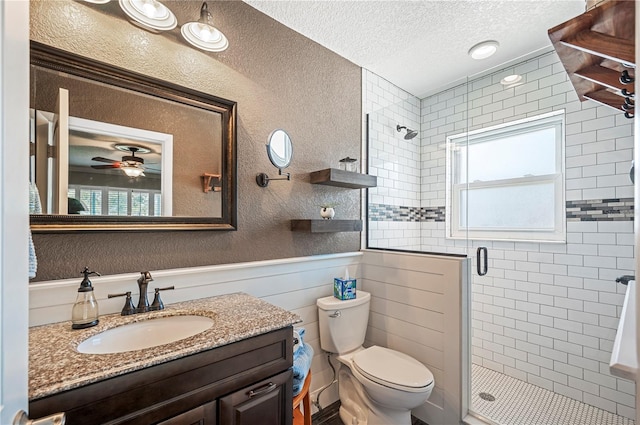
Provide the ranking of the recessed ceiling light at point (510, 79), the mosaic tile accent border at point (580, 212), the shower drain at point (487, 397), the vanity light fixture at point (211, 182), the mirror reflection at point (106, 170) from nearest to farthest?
1. the mirror reflection at point (106, 170)
2. the vanity light fixture at point (211, 182)
3. the mosaic tile accent border at point (580, 212)
4. the shower drain at point (487, 397)
5. the recessed ceiling light at point (510, 79)

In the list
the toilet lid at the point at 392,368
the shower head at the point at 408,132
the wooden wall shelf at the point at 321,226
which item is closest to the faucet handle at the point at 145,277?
the wooden wall shelf at the point at 321,226

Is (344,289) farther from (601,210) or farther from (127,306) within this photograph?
(601,210)

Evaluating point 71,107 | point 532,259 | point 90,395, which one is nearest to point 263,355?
point 90,395

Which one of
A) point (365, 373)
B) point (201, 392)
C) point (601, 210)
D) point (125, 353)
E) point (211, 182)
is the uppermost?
point (211, 182)

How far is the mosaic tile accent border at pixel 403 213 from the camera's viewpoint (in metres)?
2.42

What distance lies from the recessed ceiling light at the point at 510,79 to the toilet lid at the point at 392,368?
85.5 inches

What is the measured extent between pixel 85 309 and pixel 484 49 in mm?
2864

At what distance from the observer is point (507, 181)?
2.24m

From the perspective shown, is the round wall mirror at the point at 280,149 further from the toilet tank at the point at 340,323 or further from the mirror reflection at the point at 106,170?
the toilet tank at the point at 340,323

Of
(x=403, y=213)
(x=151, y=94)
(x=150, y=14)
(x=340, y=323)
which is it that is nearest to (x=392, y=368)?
(x=340, y=323)

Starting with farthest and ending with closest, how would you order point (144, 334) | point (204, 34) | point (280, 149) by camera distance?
point (280, 149), point (204, 34), point (144, 334)

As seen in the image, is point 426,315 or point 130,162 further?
point 426,315

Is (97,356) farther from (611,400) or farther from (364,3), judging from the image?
(611,400)

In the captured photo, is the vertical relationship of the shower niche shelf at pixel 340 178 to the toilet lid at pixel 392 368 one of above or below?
above
